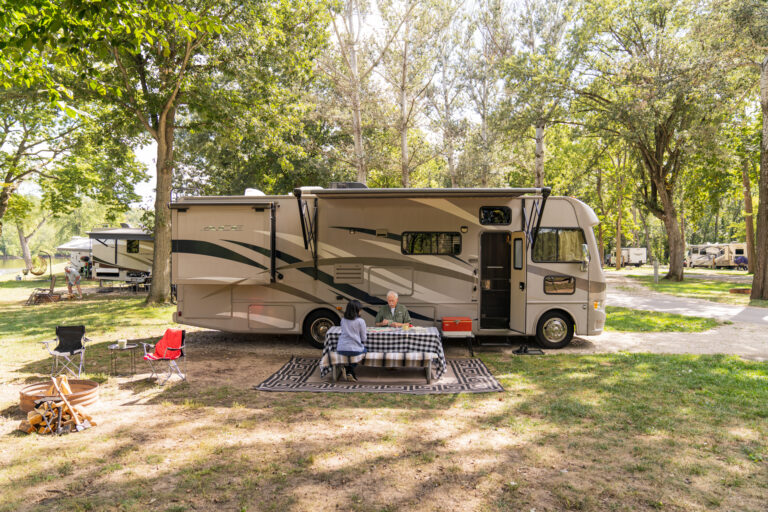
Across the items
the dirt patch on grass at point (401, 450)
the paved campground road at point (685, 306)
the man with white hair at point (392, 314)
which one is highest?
the man with white hair at point (392, 314)

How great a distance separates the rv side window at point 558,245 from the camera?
8.55 meters

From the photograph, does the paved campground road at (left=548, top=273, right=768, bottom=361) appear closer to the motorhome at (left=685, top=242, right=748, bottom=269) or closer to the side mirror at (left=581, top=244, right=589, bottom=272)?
the side mirror at (left=581, top=244, right=589, bottom=272)

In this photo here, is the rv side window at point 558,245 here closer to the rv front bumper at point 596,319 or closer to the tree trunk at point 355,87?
the rv front bumper at point 596,319

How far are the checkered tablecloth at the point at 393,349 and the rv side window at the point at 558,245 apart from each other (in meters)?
3.17

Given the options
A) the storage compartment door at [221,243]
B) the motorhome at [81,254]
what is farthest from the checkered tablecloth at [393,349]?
the motorhome at [81,254]

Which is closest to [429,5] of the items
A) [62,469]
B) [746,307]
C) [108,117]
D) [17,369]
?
[108,117]

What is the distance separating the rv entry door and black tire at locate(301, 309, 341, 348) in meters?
3.49

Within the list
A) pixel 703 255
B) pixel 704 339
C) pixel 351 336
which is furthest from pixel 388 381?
pixel 703 255

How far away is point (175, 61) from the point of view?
45.6 feet

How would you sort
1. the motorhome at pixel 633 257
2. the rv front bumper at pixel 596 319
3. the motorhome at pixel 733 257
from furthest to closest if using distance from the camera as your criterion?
1. the motorhome at pixel 633 257
2. the motorhome at pixel 733 257
3. the rv front bumper at pixel 596 319

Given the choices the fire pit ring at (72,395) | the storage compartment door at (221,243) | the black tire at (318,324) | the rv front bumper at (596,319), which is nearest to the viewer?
the fire pit ring at (72,395)

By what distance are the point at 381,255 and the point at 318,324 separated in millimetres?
1890

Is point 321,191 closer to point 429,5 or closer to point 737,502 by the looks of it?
point 737,502

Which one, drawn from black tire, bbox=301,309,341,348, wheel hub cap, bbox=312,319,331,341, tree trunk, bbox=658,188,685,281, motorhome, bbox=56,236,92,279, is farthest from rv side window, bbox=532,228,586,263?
motorhome, bbox=56,236,92,279
